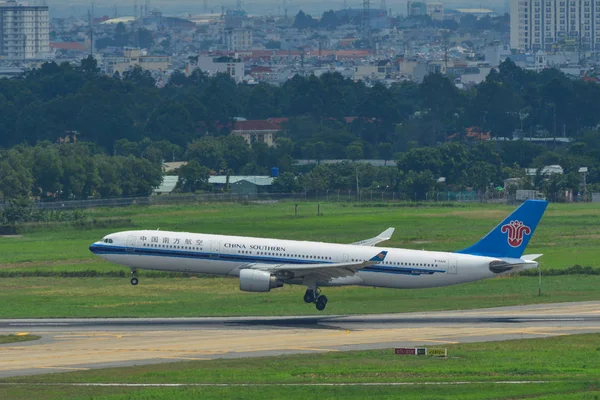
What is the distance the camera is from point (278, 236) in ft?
463

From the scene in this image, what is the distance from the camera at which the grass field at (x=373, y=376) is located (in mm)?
59000

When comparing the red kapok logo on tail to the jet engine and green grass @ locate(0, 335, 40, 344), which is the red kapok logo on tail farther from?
green grass @ locate(0, 335, 40, 344)

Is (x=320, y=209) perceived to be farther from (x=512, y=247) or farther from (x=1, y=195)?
(x=512, y=247)

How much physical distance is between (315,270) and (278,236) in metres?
55.6

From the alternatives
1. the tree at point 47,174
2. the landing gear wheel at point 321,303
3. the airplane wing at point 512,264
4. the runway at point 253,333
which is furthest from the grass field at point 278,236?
the tree at point 47,174

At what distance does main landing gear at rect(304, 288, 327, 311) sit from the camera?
287 ft

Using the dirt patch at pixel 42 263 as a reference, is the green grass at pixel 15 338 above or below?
below

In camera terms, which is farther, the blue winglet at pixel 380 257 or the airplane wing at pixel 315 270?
the airplane wing at pixel 315 270

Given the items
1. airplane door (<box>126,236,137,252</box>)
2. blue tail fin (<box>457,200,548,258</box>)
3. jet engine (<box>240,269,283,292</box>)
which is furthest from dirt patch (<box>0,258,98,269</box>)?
blue tail fin (<box>457,200,548,258</box>)

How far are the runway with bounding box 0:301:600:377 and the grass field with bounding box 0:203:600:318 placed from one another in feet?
13.1

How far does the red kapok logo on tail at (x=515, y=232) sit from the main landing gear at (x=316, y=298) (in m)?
12.0

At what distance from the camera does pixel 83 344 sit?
7412 centimetres

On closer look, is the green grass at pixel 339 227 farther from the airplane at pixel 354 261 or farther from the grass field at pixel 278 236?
the airplane at pixel 354 261

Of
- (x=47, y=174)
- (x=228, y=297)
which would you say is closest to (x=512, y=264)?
(x=228, y=297)
